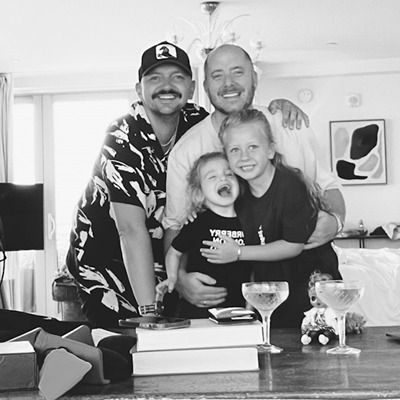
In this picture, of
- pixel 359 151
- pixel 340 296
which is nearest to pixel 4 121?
pixel 359 151

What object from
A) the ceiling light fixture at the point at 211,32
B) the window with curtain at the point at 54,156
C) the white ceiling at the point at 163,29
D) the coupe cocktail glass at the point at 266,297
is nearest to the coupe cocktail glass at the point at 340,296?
the coupe cocktail glass at the point at 266,297

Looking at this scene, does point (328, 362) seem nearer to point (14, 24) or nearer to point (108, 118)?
point (14, 24)

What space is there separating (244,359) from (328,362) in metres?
0.19

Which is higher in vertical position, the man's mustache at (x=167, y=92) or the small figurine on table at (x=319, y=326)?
the man's mustache at (x=167, y=92)

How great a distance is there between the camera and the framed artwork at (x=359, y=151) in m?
7.95

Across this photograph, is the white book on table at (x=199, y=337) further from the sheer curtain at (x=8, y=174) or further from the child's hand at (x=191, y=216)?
the sheer curtain at (x=8, y=174)

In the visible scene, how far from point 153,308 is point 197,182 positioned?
397mm

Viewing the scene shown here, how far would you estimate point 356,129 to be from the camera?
26.1ft

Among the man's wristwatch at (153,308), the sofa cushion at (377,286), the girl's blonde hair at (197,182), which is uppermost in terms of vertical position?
the girl's blonde hair at (197,182)

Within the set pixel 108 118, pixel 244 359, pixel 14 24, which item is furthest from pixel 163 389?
pixel 108 118

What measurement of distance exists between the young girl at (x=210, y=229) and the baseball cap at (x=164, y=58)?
12.0 inches

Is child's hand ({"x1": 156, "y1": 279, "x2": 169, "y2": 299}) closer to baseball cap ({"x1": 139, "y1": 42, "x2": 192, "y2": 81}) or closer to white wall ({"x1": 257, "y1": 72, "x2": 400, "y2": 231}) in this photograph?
baseball cap ({"x1": 139, "y1": 42, "x2": 192, "y2": 81})

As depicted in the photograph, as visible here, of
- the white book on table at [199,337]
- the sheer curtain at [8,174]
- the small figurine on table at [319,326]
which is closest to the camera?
the white book on table at [199,337]

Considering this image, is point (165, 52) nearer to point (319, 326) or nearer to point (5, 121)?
point (319, 326)
